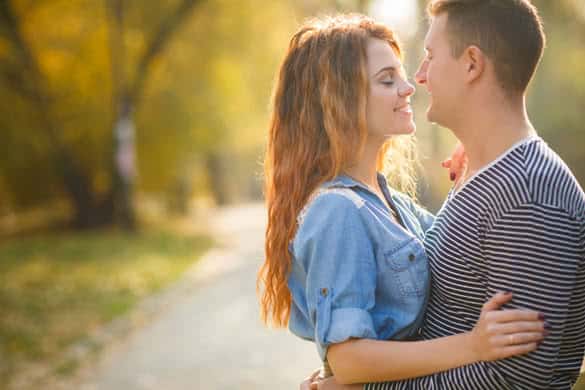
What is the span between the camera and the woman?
2.18 meters

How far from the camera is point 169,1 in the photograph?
19.7 m

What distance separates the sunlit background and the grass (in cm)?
14

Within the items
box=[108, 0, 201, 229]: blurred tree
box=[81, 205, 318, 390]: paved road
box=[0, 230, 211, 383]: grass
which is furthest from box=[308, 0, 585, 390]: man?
box=[108, 0, 201, 229]: blurred tree

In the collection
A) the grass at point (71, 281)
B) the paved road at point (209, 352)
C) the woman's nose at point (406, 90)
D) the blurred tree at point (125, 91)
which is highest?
the blurred tree at point (125, 91)

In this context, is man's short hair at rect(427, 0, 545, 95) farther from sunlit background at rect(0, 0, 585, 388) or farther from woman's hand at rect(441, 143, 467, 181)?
sunlit background at rect(0, 0, 585, 388)

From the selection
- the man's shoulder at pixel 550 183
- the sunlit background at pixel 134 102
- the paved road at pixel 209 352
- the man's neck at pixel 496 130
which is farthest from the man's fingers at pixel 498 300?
the sunlit background at pixel 134 102

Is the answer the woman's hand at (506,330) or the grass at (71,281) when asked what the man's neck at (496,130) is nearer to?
the woman's hand at (506,330)

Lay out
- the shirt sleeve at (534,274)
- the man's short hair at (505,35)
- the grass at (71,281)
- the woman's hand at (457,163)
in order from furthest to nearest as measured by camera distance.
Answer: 1. the grass at (71,281)
2. the woman's hand at (457,163)
3. the man's short hair at (505,35)
4. the shirt sleeve at (534,274)

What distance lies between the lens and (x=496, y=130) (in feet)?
7.27

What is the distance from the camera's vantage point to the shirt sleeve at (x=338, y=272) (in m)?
2.19

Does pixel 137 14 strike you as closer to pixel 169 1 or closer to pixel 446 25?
pixel 169 1

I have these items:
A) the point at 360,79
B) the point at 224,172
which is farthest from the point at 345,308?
the point at 224,172

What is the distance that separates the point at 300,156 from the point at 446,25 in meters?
0.62

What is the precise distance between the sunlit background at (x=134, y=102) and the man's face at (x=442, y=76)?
12.3 meters
